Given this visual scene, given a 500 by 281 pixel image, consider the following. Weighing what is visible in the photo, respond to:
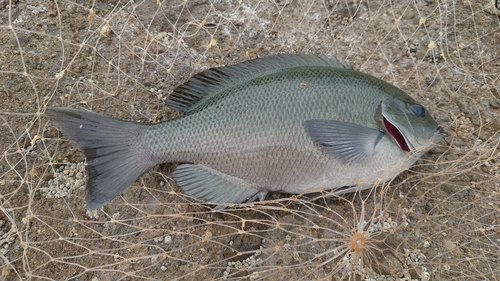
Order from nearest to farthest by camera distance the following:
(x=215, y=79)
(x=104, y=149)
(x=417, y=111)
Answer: (x=104, y=149) → (x=417, y=111) → (x=215, y=79)

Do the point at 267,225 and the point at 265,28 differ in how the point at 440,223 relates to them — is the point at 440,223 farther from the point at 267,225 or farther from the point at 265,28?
the point at 265,28

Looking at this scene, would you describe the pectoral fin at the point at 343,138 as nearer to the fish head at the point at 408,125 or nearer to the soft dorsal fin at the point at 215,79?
the fish head at the point at 408,125

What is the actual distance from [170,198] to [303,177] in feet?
2.36

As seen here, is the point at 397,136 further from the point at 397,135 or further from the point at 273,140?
the point at 273,140

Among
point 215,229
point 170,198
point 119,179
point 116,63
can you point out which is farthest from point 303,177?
point 116,63

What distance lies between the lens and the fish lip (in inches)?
74.4

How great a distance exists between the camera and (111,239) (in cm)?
189

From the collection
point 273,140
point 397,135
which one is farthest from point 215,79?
point 397,135

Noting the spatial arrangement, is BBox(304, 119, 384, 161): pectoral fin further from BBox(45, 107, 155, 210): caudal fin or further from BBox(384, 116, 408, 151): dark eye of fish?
BBox(45, 107, 155, 210): caudal fin

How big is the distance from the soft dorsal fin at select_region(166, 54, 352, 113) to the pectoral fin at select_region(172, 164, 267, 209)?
338 mm

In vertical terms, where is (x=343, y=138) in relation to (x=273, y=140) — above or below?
above

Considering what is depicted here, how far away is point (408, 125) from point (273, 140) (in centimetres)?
68

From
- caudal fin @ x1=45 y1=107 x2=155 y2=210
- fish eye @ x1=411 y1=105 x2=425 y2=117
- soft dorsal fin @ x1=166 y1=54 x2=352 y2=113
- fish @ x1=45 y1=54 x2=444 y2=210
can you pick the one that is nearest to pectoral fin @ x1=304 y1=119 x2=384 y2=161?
fish @ x1=45 y1=54 x2=444 y2=210

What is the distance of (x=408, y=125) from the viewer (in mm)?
1890
